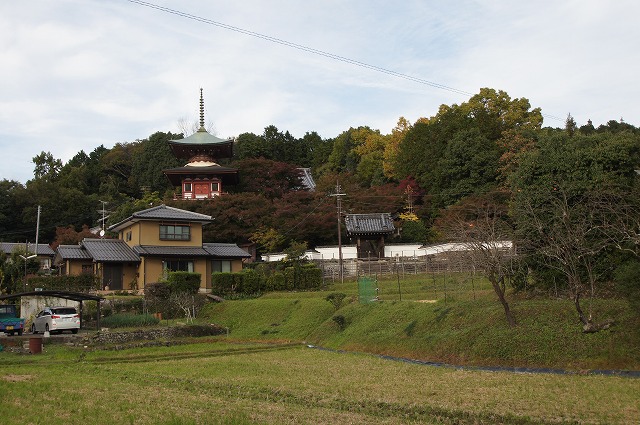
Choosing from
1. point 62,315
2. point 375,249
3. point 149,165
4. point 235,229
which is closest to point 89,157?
point 149,165

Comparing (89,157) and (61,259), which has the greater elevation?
(89,157)

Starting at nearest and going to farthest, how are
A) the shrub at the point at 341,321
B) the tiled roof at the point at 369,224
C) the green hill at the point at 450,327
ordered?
the green hill at the point at 450,327
the shrub at the point at 341,321
the tiled roof at the point at 369,224

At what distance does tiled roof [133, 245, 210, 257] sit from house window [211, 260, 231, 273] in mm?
1376

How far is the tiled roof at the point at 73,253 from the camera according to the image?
41406 millimetres

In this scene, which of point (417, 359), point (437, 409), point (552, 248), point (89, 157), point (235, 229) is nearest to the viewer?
point (437, 409)

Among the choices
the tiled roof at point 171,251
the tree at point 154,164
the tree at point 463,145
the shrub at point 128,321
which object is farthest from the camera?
the tree at point 154,164

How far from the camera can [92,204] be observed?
224 feet

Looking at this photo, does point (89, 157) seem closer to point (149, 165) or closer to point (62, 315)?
point (149, 165)

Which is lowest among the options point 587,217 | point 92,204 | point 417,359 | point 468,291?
point 417,359

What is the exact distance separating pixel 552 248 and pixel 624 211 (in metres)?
3.04

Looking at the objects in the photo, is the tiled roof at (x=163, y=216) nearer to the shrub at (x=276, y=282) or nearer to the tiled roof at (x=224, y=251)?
the tiled roof at (x=224, y=251)

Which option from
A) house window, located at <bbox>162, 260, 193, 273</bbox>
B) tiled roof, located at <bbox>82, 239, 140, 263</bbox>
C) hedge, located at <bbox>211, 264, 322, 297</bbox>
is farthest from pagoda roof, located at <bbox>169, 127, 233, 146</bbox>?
hedge, located at <bbox>211, 264, 322, 297</bbox>

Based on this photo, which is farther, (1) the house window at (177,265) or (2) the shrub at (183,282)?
(1) the house window at (177,265)

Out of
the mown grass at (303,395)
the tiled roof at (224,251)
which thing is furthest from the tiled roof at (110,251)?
the mown grass at (303,395)
